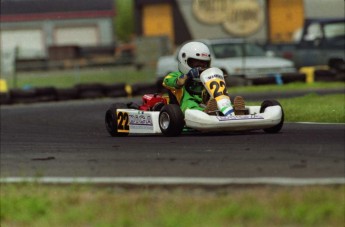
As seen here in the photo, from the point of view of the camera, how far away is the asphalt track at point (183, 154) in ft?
25.3

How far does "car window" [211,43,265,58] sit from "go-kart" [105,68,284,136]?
1300cm

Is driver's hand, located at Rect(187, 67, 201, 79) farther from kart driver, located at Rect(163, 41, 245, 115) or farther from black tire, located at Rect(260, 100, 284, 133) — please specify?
black tire, located at Rect(260, 100, 284, 133)

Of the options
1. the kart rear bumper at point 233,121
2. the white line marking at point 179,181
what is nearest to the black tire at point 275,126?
the kart rear bumper at point 233,121

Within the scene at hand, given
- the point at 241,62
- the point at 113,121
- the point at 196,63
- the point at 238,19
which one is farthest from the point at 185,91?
the point at 238,19

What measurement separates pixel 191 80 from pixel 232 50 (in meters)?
13.9

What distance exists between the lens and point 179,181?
7.27m

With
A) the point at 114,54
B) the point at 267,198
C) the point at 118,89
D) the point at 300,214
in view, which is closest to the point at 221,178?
the point at 267,198

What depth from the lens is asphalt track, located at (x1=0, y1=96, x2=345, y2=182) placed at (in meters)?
7.70

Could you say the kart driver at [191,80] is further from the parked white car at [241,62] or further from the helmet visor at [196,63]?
the parked white car at [241,62]

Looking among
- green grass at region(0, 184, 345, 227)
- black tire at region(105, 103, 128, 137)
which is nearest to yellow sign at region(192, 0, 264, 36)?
black tire at region(105, 103, 128, 137)

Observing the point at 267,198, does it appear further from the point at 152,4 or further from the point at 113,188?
the point at 152,4

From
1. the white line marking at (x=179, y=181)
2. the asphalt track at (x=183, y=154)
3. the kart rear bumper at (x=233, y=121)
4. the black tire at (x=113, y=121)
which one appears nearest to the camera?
the white line marking at (x=179, y=181)

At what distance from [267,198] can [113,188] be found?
129 centimetres

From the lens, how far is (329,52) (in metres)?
26.9
